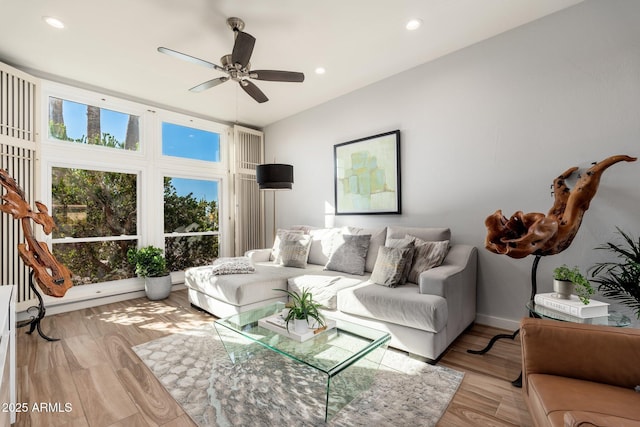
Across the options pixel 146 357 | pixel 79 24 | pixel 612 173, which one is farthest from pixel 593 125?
pixel 79 24

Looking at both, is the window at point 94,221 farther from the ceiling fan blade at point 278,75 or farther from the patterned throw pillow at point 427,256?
the patterned throw pillow at point 427,256

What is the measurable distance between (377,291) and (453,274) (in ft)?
2.09

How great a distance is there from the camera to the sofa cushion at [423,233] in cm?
299

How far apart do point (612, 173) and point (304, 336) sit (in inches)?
105

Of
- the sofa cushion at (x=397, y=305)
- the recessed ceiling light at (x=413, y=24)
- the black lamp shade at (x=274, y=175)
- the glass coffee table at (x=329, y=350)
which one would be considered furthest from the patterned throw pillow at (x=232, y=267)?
the recessed ceiling light at (x=413, y=24)

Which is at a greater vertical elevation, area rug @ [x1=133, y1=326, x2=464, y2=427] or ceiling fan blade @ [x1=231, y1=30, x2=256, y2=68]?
ceiling fan blade @ [x1=231, y1=30, x2=256, y2=68]

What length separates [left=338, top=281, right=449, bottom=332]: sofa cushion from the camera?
216 cm

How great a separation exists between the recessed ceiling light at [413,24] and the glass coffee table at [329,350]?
2.62 metres

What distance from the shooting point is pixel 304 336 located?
6.26 ft

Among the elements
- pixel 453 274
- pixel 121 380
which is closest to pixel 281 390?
pixel 121 380

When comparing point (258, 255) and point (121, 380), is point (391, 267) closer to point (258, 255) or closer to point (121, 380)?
point (258, 255)

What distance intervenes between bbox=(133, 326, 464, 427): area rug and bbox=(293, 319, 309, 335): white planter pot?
384 millimetres

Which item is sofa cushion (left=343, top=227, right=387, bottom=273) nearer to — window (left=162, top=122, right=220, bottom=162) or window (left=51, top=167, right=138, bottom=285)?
window (left=162, top=122, right=220, bottom=162)

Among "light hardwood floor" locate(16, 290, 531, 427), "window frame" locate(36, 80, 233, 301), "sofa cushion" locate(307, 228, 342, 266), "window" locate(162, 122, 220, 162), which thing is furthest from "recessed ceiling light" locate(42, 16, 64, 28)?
"sofa cushion" locate(307, 228, 342, 266)
